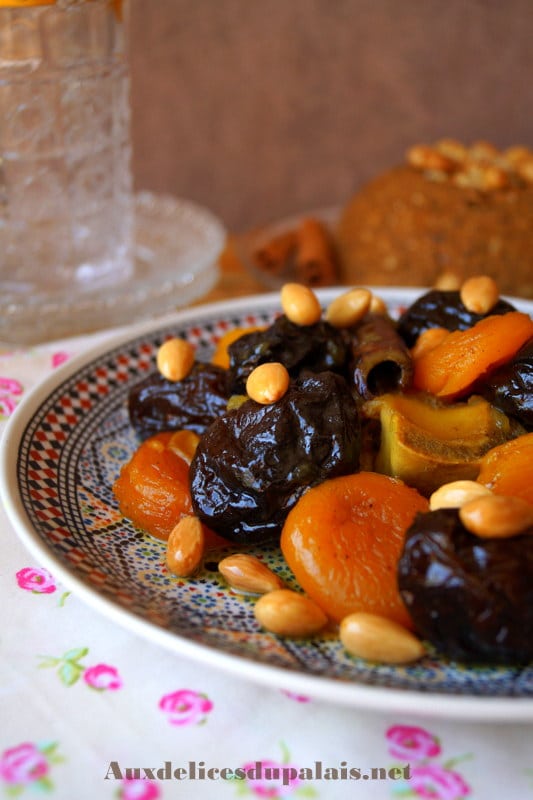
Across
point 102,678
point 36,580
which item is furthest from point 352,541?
point 36,580

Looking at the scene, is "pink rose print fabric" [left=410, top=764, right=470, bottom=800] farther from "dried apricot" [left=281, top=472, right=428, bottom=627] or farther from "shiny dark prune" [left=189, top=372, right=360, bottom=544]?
"shiny dark prune" [left=189, top=372, right=360, bottom=544]

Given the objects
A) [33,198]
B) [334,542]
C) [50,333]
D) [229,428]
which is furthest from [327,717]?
[33,198]

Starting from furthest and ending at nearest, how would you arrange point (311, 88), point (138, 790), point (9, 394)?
point (311, 88)
point (9, 394)
point (138, 790)

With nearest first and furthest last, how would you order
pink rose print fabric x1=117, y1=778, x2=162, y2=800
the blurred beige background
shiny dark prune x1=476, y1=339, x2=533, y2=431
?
Result: pink rose print fabric x1=117, y1=778, x2=162, y2=800
shiny dark prune x1=476, y1=339, x2=533, y2=431
the blurred beige background

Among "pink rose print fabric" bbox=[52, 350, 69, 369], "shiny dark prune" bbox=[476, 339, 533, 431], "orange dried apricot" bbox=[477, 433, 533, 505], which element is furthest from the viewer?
"pink rose print fabric" bbox=[52, 350, 69, 369]

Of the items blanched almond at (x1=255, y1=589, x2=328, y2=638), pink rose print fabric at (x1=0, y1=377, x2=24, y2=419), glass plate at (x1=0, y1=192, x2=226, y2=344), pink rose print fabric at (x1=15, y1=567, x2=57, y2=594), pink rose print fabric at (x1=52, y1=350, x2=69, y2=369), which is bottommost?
glass plate at (x1=0, y1=192, x2=226, y2=344)

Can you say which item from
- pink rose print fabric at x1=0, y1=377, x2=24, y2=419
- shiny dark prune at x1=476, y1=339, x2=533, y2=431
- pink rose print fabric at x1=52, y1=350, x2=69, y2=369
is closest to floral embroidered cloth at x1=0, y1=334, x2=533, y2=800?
shiny dark prune at x1=476, y1=339, x2=533, y2=431

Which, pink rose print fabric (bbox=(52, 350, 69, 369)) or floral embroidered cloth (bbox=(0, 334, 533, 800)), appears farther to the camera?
pink rose print fabric (bbox=(52, 350, 69, 369))

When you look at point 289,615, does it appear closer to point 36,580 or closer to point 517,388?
point 36,580
